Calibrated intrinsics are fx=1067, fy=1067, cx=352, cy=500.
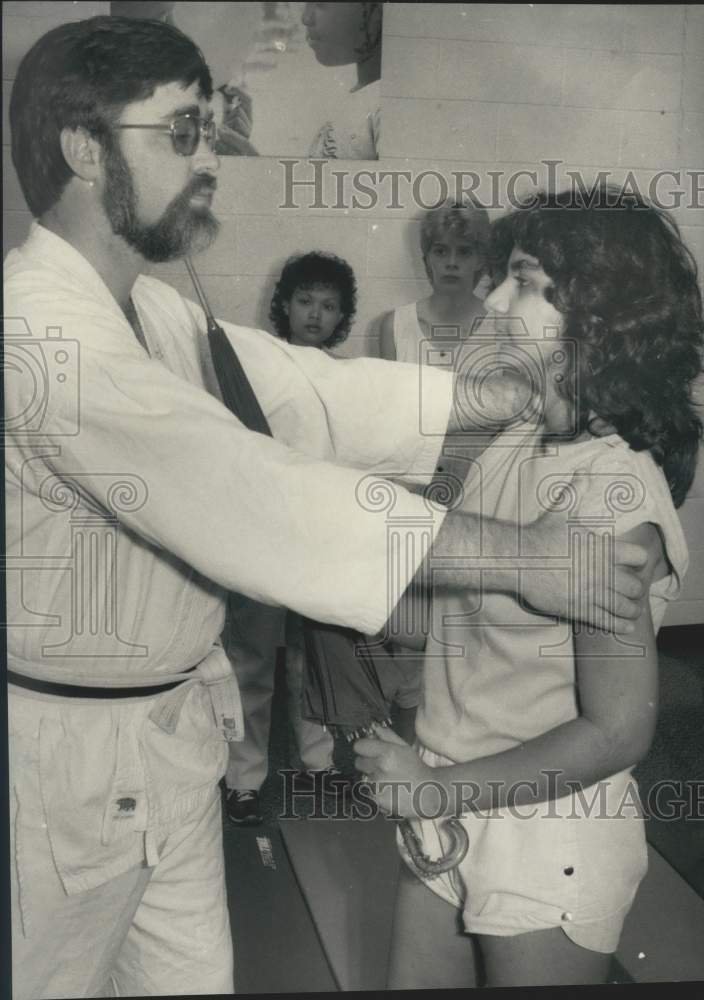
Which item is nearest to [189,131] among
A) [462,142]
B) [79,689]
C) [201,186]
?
[201,186]

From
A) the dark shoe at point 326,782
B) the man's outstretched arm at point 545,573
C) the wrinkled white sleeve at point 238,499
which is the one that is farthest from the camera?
the dark shoe at point 326,782

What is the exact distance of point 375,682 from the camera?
1452mm

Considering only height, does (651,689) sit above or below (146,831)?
above

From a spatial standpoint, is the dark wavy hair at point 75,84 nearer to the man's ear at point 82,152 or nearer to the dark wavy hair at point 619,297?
the man's ear at point 82,152

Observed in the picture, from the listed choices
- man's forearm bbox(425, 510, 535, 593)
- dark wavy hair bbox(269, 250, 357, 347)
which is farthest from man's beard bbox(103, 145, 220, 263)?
man's forearm bbox(425, 510, 535, 593)

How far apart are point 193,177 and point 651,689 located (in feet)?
2.99

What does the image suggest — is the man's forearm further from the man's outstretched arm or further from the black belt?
the black belt

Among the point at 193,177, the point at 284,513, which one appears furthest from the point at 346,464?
the point at 193,177

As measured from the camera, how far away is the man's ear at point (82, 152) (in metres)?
1.35

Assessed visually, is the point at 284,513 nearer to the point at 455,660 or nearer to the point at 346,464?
the point at 346,464

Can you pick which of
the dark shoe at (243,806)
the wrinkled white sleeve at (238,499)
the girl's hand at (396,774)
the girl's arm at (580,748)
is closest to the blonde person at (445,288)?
the wrinkled white sleeve at (238,499)

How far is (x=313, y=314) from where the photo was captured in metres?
1.43

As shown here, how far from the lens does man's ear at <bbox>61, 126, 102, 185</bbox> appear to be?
4.42 ft

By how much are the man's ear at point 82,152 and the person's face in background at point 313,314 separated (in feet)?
0.97
